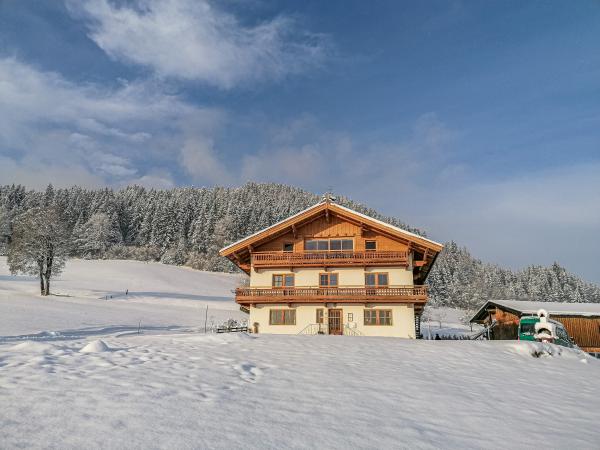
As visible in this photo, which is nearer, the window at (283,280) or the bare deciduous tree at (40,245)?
the window at (283,280)

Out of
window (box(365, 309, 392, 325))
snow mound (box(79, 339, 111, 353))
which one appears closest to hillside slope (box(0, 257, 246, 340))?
window (box(365, 309, 392, 325))

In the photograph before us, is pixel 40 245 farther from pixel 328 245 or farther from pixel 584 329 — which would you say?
pixel 584 329

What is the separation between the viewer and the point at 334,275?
109ft

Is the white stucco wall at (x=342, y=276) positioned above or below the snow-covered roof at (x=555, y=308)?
above

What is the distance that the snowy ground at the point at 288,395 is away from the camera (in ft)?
21.9

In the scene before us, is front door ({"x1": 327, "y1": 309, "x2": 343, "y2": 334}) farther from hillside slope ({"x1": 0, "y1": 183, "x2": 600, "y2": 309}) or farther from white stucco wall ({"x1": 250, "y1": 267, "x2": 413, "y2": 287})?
hillside slope ({"x1": 0, "y1": 183, "x2": 600, "y2": 309})

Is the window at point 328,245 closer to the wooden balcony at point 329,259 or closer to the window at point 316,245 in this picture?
the window at point 316,245

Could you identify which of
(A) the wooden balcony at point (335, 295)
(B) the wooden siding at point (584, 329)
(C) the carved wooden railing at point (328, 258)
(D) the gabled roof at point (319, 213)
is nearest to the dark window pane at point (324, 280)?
(C) the carved wooden railing at point (328, 258)

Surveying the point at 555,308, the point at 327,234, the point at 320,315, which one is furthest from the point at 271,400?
the point at 555,308

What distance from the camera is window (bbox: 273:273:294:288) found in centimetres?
3359

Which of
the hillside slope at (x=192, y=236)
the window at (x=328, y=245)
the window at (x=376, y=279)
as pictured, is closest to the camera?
the window at (x=376, y=279)

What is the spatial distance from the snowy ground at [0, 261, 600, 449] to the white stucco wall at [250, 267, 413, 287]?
42.3ft

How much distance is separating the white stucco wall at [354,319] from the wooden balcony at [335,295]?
2.86 ft

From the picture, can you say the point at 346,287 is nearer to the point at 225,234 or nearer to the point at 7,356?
→ the point at 7,356
